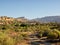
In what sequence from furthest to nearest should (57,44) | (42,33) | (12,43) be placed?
1. (42,33)
2. (57,44)
3. (12,43)

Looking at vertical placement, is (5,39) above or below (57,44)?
above

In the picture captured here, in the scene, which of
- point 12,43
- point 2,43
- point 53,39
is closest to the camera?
point 2,43

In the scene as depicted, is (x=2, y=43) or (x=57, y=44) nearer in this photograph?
(x=2, y=43)

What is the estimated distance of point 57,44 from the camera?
3497 cm

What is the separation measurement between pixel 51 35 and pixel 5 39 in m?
19.7

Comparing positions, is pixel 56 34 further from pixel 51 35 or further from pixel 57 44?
pixel 57 44

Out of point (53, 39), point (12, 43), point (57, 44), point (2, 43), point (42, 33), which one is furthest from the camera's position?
point (42, 33)

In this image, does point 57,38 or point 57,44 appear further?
point 57,38

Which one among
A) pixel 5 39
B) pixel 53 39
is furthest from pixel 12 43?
pixel 53 39

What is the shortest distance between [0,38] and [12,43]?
6.23 feet

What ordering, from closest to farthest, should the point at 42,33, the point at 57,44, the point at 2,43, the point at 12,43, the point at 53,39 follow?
the point at 2,43 < the point at 12,43 < the point at 57,44 < the point at 53,39 < the point at 42,33

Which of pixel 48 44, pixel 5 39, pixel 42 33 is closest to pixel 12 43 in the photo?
pixel 5 39

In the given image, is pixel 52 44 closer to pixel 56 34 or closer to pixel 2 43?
pixel 56 34

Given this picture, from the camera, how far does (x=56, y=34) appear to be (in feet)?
141
